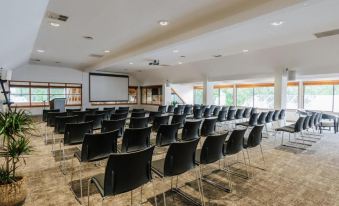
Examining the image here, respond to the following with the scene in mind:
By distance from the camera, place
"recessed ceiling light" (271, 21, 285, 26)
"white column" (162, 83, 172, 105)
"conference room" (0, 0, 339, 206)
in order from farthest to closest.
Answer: "white column" (162, 83, 172, 105) < "recessed ceiling light" (271, 21, 285, 26) < "conference room" (0, 0, 339, 206)

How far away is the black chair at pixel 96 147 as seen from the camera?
263cm

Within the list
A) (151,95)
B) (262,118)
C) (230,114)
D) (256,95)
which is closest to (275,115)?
(262,118)

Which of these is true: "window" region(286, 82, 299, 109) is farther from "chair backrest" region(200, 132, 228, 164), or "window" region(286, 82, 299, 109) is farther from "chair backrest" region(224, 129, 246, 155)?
"chair backrest" region(200, 132, 228, 164)

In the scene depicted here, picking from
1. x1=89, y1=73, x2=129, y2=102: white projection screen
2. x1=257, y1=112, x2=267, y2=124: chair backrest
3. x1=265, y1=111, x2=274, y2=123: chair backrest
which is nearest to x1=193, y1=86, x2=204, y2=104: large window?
x1=89, y1=73, x2=129, y2=102: white projection screen

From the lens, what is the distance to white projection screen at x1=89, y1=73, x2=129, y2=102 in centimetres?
1279

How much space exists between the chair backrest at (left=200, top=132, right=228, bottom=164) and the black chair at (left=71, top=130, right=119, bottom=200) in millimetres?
1342

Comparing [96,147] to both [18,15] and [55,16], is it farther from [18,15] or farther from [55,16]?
[55,16]

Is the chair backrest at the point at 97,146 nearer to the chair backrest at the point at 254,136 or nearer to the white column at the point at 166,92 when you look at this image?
the chair backrest at the point at 254,136

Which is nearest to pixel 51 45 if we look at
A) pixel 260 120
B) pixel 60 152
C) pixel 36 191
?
pixel 60 152

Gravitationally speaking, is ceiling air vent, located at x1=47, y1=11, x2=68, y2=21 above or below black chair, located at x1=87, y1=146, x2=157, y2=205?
above

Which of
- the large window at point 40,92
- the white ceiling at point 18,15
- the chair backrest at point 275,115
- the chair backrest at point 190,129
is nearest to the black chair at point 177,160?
the chair backrest at point 190,129

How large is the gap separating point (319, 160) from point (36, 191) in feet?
17.3

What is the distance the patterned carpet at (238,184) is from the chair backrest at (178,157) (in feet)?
1.65

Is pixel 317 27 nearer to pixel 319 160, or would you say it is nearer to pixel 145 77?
pixel 319 160
